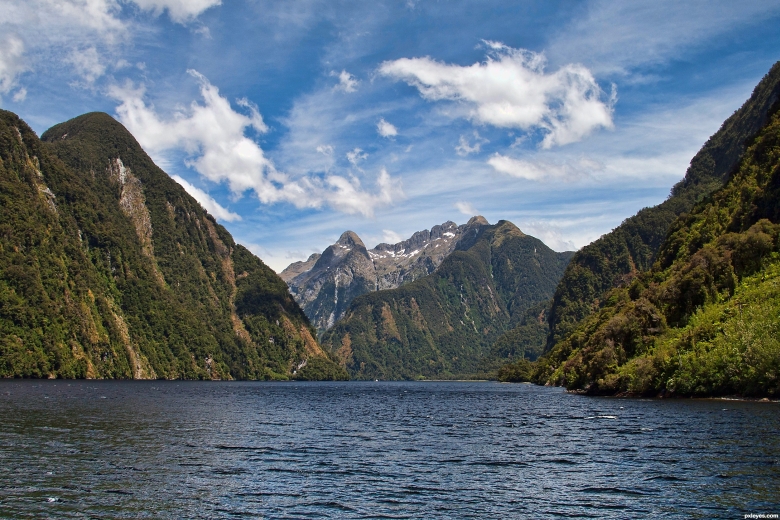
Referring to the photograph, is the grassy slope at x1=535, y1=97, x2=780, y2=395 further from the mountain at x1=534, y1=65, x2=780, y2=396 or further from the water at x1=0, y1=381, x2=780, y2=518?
the water at x1=0, y1=381, x2=780, y2=518

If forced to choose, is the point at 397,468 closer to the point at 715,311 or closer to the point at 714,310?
the point at 715,311

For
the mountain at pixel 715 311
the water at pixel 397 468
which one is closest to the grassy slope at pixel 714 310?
the mountain at pixel 715 311

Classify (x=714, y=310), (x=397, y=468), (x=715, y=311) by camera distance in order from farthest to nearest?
(x=714, y=310) < (x=715, y=311) < (x=397, y=468)

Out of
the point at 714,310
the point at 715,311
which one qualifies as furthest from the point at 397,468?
the point at 714,310

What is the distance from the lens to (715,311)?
4323 inches

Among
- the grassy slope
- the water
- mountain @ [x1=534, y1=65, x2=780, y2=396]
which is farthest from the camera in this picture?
the grassy slope

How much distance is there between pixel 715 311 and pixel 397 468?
279 feet

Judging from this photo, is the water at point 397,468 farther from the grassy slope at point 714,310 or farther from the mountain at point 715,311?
the mountain at point 715,311

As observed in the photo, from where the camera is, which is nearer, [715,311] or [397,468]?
[397,468]

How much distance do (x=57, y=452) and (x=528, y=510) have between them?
3947 cm

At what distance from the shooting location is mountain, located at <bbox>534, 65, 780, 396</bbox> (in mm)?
93750

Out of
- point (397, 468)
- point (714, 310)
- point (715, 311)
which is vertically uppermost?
point (714, 310)

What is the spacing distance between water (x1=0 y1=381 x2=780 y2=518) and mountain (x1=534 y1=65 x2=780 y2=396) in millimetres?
15866

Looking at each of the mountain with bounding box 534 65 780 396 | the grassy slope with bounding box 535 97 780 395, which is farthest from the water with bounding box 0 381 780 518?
the mountain with bounding box 534 65 780 396
